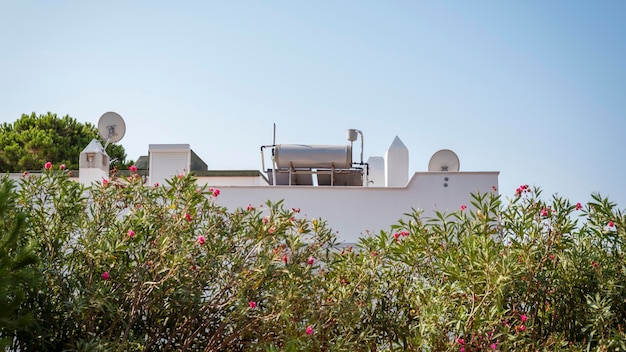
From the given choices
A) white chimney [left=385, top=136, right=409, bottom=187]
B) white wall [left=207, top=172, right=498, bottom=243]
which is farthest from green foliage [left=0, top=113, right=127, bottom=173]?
white wall [left=207, top=172, right=498, bottom=243]

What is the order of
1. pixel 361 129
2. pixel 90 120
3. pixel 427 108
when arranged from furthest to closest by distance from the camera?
pixel 90 120
pixel 361 129
pixel 427 108

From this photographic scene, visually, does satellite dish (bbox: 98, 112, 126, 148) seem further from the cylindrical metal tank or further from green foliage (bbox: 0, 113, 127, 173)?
green foliage (bbox: 0, 113, 127, 173)

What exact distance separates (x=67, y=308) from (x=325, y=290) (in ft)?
9.13

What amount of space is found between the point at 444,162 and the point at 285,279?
10401 millimetres

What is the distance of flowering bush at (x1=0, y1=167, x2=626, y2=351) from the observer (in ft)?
25.6

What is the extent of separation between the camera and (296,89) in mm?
14328

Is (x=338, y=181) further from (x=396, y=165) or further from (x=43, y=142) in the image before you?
(x=43, y=142)

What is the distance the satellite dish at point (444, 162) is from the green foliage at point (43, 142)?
21.3 meters

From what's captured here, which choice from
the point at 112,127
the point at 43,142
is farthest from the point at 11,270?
the point at 43,142

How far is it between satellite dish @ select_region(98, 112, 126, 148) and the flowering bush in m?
10.1

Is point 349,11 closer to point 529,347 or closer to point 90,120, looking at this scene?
point 529,347

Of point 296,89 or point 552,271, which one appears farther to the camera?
point 296,89

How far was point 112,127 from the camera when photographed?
18.5m

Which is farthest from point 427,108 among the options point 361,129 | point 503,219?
point 503,219
